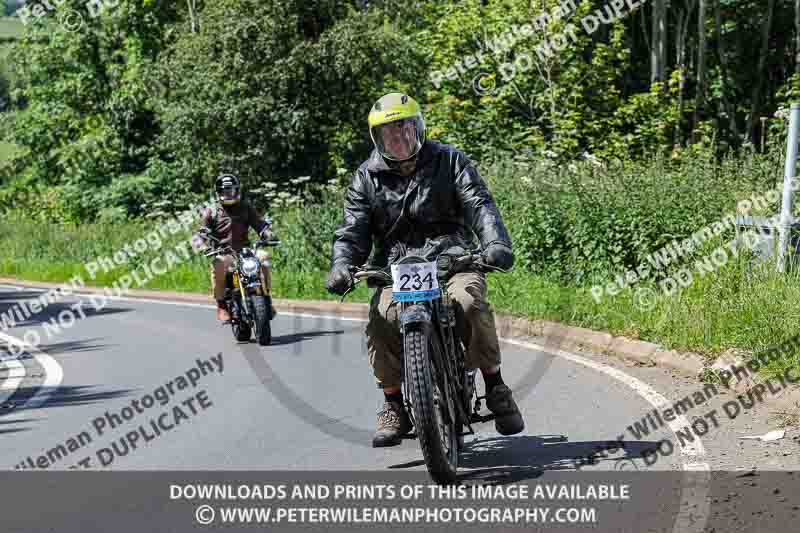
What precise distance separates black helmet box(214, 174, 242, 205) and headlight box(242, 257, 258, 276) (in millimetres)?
985

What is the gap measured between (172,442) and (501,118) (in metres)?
Answer: 20.2

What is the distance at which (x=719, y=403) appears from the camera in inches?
288

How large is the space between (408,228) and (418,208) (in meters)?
0.17

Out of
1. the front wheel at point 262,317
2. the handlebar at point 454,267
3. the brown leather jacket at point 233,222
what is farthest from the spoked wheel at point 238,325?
the handlebar at point 454,267

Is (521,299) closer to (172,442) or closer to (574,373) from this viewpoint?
(574,373)

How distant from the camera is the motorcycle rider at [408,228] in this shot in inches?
233

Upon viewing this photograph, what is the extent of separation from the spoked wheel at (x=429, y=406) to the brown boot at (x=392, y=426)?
0.77 meters

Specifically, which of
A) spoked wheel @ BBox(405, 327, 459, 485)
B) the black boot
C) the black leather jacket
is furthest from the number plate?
the black boot

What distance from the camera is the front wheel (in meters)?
11.9

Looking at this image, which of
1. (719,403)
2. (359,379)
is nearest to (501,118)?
(359,379)

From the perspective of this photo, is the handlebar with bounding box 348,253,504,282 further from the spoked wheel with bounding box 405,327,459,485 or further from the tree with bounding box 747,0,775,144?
the tree with bounding box 747,0,775,144

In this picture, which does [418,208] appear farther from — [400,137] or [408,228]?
[400,137]

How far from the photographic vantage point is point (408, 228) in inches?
243

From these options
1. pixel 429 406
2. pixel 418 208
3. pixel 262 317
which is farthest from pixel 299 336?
pixel 429 406
